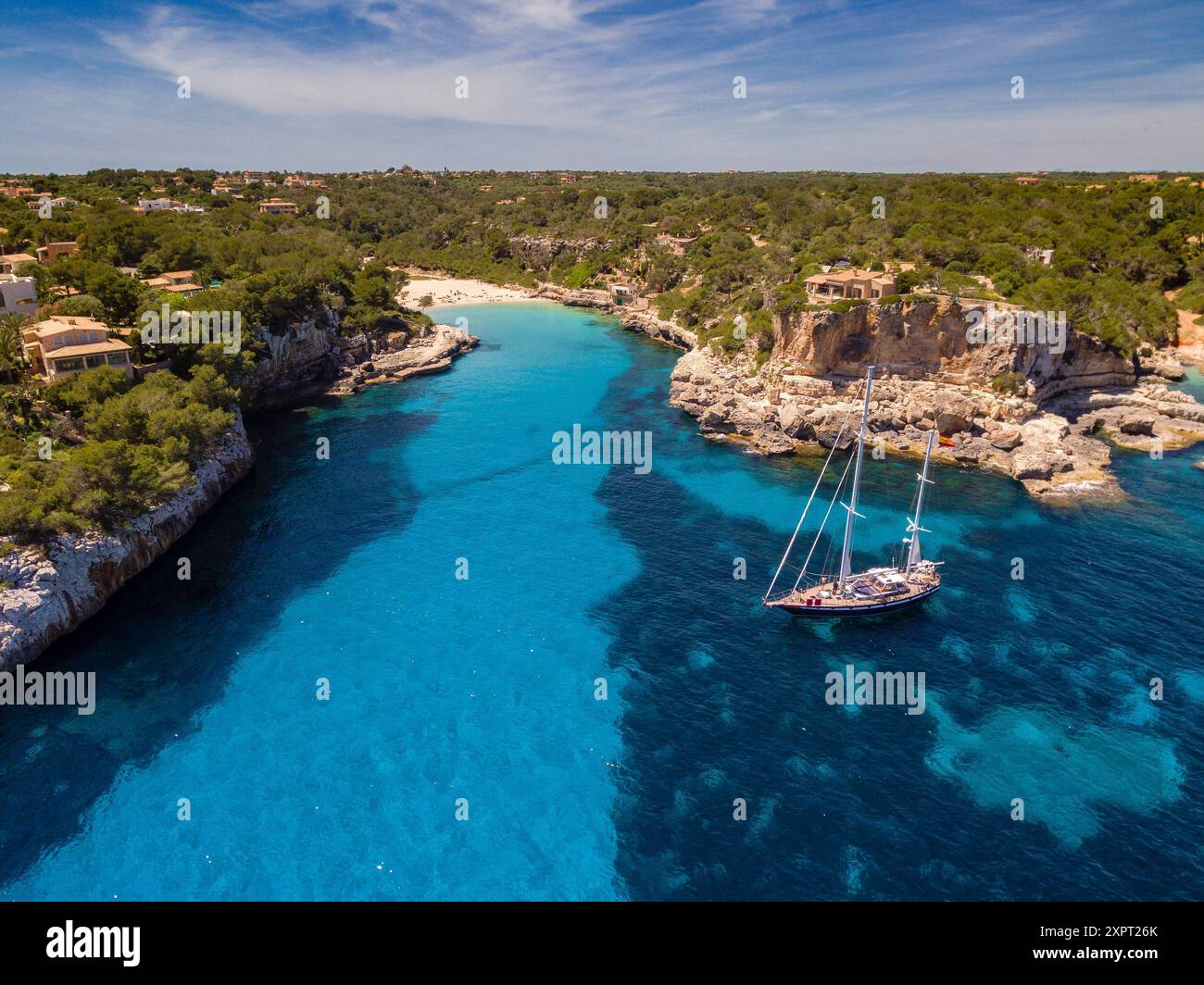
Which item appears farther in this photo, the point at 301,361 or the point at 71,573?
the point at 301,361

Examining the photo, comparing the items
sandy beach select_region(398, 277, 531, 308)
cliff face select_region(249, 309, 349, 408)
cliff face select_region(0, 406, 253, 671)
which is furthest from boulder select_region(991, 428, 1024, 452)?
sandy beach select_region(398, 277, 531, 308)

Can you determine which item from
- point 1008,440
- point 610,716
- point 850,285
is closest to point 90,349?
point 610,716

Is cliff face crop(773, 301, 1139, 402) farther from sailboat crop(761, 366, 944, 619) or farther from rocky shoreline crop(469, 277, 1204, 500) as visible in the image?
sailboat crop(761, 366, 944, 619)

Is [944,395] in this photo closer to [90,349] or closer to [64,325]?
[90,349]

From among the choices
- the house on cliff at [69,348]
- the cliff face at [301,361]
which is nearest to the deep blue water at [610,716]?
the house on cliff at [69,348]

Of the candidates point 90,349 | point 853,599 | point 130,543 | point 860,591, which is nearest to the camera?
point 853,599

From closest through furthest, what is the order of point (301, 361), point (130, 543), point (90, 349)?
1. point (130, 543)
2. point (90, 349)
3. point (301, 361)
